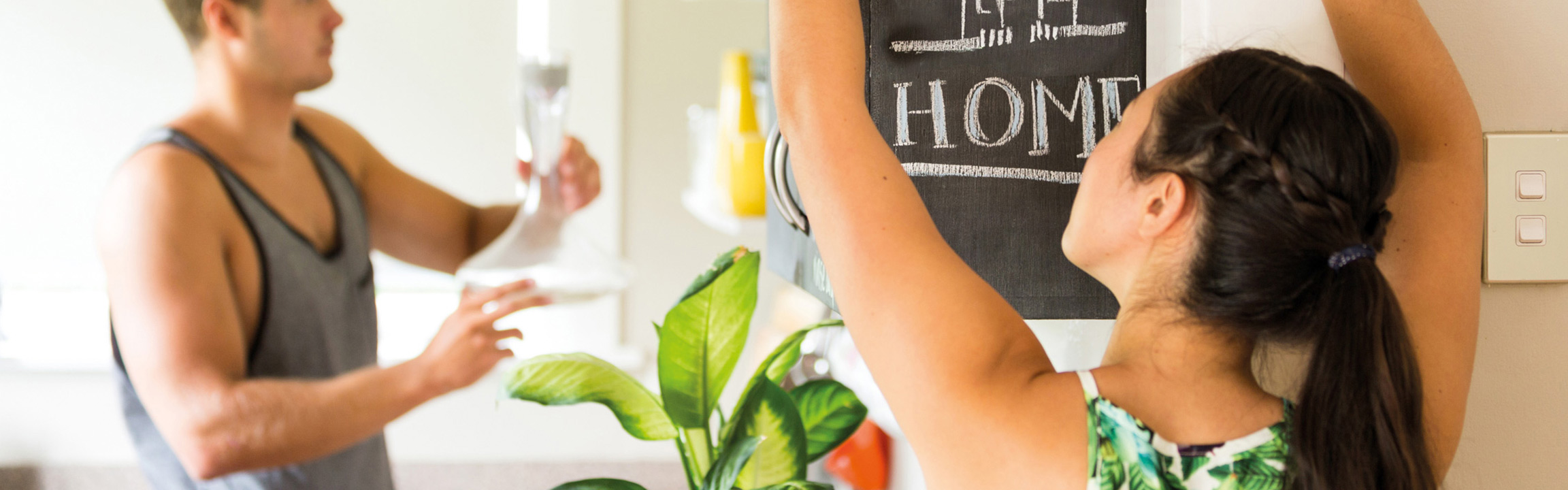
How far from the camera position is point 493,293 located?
73 centimetres

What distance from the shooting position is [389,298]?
61.2 inches

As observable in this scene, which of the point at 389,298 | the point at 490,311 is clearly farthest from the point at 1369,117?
the point at 389,298

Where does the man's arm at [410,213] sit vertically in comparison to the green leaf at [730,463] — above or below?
above

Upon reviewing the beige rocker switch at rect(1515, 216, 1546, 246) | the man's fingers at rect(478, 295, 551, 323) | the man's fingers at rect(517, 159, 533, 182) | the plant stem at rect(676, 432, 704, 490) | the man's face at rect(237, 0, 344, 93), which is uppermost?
the man's face at rect(237, 0, 344, 93)

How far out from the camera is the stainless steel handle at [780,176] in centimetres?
50

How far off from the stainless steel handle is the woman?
12 cm

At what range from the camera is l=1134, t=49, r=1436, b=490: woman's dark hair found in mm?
330

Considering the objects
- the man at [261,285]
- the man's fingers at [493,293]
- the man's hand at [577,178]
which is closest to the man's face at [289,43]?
the man at [261,285]

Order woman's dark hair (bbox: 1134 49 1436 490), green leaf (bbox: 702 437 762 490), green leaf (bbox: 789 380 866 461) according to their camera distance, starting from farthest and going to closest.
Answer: green leaf (bbox: 789 380 866 461) < green leaf (bbox: 702 437 762 490) < woman's dark hair (bbox: 1134 49 1436 490)

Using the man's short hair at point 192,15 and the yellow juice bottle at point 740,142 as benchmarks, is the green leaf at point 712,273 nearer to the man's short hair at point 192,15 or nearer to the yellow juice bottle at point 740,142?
the yellow juice bottle at point 740,142

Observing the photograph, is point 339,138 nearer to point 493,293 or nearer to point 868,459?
point 493,293

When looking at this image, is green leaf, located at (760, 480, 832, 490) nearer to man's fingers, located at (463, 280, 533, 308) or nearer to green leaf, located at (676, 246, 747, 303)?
green leaf, located at (676, 246, 747, 303)

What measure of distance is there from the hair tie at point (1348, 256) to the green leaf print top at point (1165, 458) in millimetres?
76

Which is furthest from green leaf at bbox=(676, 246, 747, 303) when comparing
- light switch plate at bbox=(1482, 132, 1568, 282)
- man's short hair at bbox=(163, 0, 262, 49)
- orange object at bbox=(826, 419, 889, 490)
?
man's short hair at bbox=(163, 0, 262, 49)
